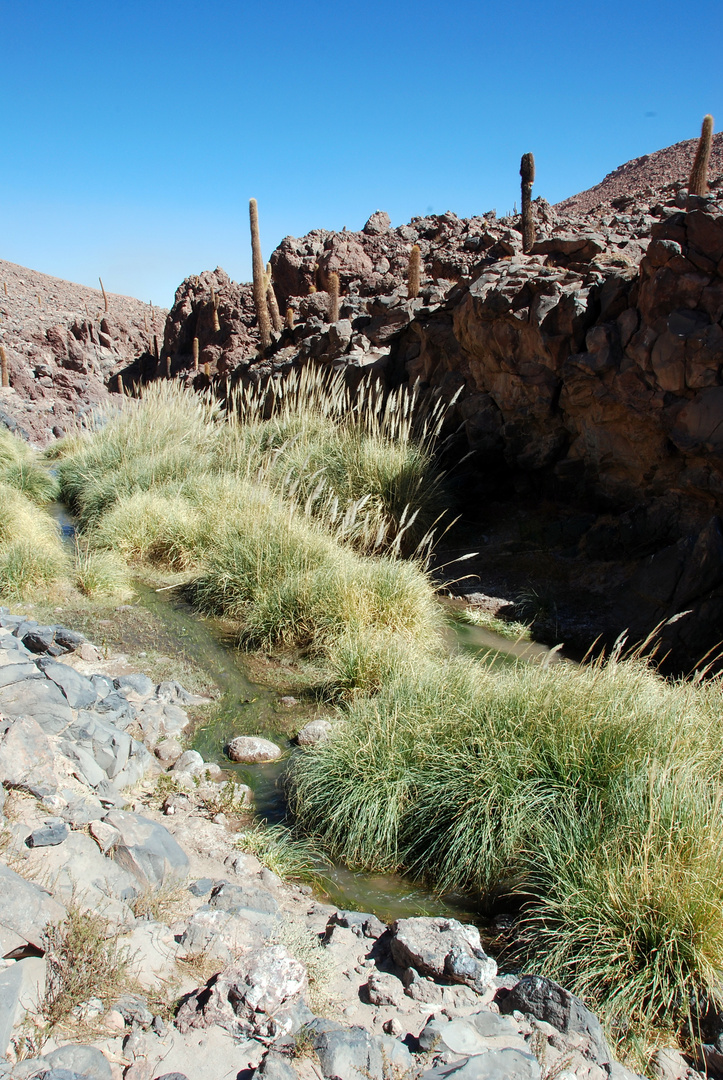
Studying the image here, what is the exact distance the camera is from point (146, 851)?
9.69 ft

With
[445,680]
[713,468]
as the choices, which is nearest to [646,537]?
[713,468]

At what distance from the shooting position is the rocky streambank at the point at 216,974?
2.08 m

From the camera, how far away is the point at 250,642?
5.95 metres

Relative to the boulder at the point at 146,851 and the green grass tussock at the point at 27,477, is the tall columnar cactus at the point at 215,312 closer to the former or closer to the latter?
the green grass tussock at the point at 27,477

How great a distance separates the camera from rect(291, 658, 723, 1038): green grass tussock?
98.8 inches

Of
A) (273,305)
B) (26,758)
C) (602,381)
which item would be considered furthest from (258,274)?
(26,758)

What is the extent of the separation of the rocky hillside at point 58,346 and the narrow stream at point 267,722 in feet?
41.4

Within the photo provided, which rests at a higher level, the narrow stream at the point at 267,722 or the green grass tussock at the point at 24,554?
the green grass tussock at the point at 24,554

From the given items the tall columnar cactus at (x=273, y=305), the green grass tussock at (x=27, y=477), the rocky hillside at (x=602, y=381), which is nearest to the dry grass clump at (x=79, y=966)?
the rocky hillside at (x=602, y=381)

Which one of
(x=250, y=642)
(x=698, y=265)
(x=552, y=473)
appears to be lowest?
(x=250, y=642)

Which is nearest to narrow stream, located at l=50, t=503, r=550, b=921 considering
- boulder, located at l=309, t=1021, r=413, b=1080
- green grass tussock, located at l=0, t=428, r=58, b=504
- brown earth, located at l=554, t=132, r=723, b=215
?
boulder, located at l=309, t=1021, r=413, b=1080

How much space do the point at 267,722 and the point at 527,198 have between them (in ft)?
41.5

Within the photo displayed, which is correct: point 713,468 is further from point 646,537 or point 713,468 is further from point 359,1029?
point 359,1029

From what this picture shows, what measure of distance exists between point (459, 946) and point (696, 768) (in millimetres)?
1296
